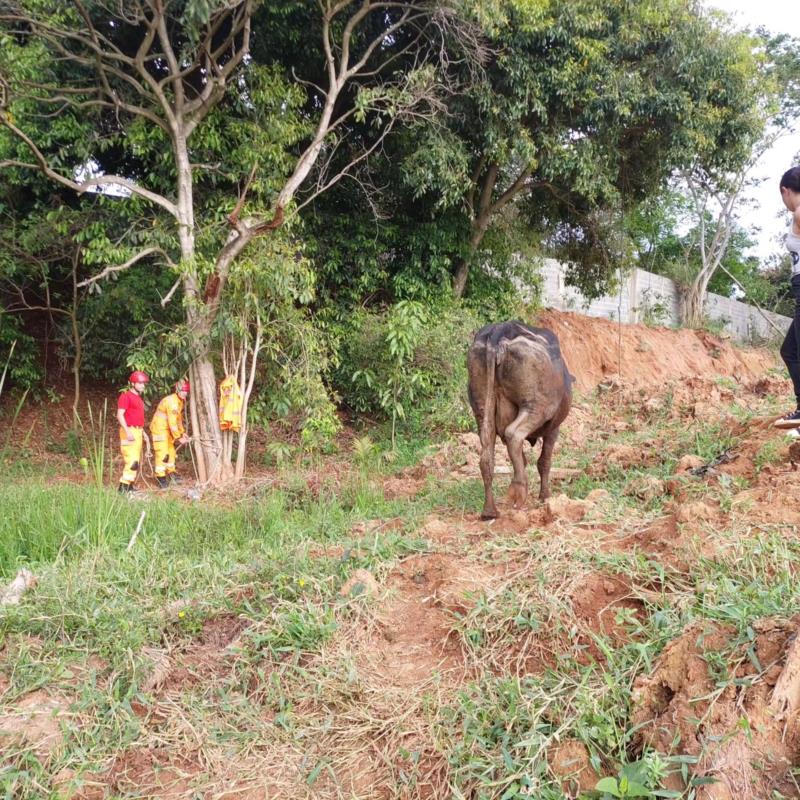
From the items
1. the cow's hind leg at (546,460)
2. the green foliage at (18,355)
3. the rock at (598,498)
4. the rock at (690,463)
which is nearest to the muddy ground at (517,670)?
the rock at (598,498)

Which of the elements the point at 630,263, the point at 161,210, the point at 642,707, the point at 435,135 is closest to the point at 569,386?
the point at 642,707

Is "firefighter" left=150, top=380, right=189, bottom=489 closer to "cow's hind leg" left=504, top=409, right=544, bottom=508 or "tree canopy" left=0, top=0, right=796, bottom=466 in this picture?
"tree canopy" left=0, top=0, right=796, bottom=466

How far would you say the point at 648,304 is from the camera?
2033 cm

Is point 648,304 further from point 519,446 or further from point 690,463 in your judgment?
point 519,446

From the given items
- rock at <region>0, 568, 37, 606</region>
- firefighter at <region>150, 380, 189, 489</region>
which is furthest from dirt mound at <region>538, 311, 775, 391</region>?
rock at <region>0, 568, 37, 606</region>

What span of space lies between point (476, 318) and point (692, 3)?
6284 millimetres

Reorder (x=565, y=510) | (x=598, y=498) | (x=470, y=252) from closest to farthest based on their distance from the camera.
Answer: (x=565, y=510)
(x=598, y=498)
(x=470, y=252)

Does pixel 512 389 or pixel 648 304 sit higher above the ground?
pixel 648 304

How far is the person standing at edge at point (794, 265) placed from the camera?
163 inches

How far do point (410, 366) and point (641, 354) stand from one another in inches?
294

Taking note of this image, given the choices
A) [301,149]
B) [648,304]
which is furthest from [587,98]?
[648,304]

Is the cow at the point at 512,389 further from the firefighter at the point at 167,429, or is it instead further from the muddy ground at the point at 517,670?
the firefighter at the point at 167,429

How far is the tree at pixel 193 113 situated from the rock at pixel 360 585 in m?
5.19

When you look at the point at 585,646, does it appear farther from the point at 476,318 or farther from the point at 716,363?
the point at 716,363
